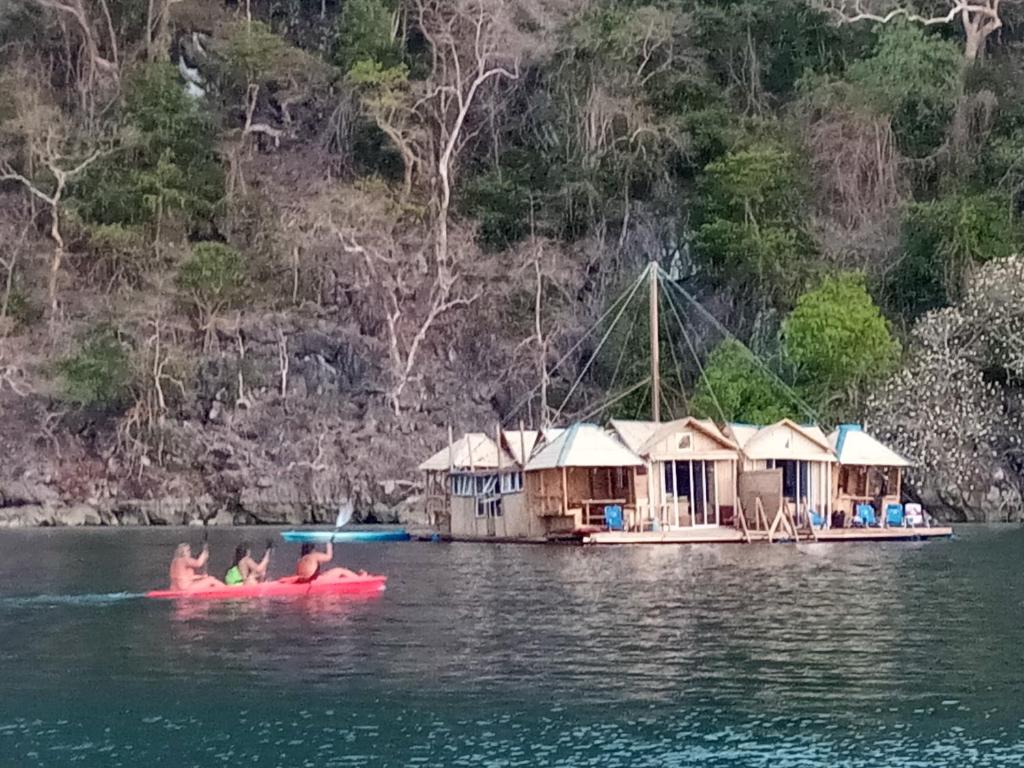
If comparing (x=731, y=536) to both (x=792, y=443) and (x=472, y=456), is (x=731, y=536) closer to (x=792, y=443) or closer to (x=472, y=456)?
(x=792, y=443)

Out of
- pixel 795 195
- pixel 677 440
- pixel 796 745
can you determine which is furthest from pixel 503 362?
pixel 796 745

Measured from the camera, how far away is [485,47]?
59.9 meters

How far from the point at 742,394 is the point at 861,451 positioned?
711cm

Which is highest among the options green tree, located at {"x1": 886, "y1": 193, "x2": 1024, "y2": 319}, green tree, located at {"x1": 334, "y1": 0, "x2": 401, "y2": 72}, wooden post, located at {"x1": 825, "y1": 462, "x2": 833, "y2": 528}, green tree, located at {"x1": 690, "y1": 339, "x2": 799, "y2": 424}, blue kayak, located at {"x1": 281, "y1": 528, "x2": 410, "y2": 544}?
green tree, located at {"x1": 334, "y1": 0, "x2": 401, "y2": 72}

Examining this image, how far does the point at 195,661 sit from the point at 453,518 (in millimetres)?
24366

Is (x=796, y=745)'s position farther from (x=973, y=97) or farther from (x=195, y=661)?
(x=973, y=97)

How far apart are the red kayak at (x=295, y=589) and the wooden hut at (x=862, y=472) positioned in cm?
1709

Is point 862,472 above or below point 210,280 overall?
below

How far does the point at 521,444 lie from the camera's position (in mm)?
42812

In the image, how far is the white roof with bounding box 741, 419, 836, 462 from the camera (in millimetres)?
41969

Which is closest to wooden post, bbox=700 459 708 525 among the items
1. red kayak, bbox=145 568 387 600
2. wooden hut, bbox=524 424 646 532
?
wooden hut, bbox=524 424 646 532

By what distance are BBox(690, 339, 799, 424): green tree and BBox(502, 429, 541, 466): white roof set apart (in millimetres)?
7206

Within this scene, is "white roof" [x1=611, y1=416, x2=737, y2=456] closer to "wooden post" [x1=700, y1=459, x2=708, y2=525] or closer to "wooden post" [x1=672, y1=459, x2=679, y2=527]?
"wooden post" [x1=700, y1=459, x2=708, y2=525]

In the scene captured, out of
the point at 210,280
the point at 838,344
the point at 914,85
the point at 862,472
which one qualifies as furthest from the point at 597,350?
the point at 914,85
